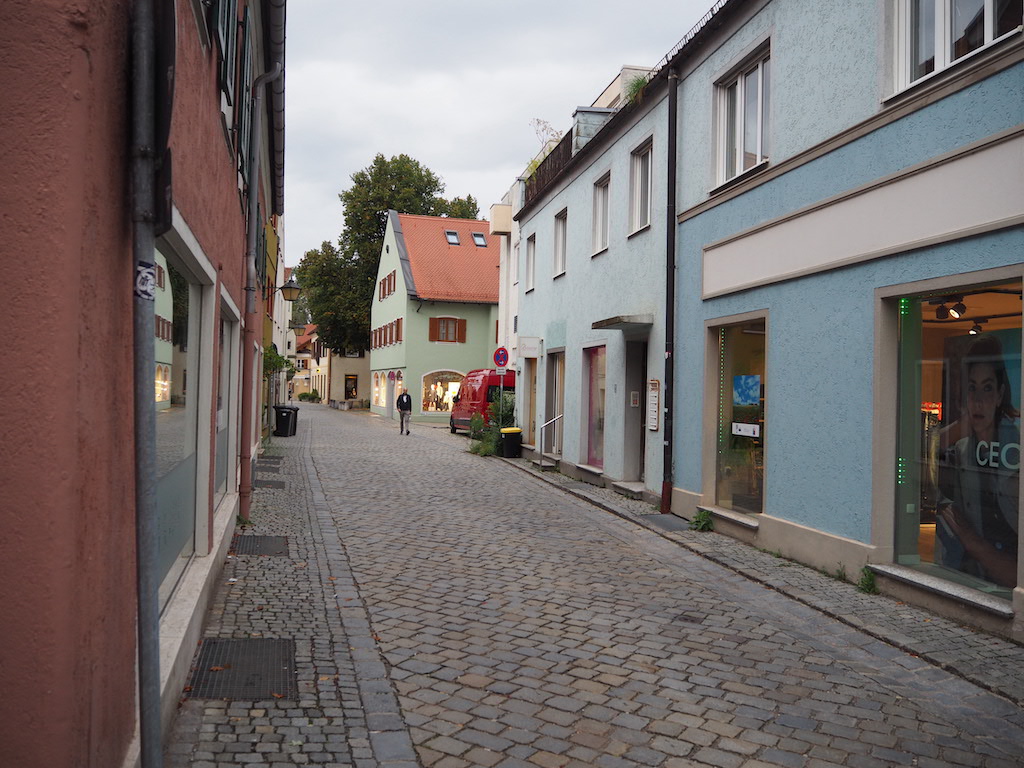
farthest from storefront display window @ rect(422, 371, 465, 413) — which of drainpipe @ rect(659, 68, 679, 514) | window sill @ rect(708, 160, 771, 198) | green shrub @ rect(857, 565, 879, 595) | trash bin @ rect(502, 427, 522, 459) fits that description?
green shrub @ rect(857, 565, 879, 595)

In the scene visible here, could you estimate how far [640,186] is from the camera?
13.9 m

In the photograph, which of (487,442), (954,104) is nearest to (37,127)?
(954,104)

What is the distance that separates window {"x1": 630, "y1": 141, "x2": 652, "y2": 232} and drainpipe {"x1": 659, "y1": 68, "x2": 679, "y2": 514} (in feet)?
5.64

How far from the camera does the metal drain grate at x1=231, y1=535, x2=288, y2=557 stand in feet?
27.4

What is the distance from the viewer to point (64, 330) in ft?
7.75

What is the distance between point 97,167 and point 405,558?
6118 mm

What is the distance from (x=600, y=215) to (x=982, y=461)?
1029 centimetres

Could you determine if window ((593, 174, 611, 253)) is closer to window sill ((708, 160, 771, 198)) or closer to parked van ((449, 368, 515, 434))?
window sill ((708, 160, 771, 198))

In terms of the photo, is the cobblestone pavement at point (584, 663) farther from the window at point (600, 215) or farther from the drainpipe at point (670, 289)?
the window at point (600, 215)

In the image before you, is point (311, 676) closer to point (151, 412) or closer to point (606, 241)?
point (151, 412)

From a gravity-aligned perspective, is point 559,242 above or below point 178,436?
above

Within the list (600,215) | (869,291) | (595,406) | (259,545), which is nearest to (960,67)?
(869,291)

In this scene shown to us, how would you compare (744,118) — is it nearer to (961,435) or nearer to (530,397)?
(961,435)

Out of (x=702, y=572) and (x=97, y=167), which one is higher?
(x=97, y=167)
